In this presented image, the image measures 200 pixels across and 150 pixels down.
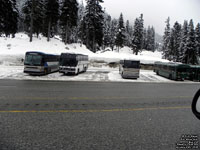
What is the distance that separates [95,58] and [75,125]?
31308 mm

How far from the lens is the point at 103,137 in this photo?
391 centimetres

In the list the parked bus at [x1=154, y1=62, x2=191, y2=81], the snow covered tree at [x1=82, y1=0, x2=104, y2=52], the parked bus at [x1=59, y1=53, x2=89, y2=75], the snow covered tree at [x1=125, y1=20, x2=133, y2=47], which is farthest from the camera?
the snow covered tree at [x1=125, y1=20, x2=133, y2=47]

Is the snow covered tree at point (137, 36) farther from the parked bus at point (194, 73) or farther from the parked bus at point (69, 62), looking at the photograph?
the parked bus at point (69, 62)

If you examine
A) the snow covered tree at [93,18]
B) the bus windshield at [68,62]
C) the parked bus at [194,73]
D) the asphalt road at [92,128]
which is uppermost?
the snow covered tree at [93,18]

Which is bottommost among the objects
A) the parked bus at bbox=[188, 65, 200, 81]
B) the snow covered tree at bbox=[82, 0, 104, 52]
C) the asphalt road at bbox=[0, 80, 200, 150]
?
the asphalt road at bbox=[0, 80, 200, 150]

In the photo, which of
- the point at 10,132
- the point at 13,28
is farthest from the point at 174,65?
the point at 13,28

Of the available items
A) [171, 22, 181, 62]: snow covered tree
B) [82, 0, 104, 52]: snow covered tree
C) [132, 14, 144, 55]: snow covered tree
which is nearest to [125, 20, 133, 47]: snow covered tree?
[171, 22, 181, 62]: snow covered tree

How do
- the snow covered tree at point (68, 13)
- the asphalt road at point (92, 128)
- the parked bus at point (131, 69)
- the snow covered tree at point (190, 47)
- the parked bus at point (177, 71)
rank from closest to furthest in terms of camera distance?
the asphalt road at point (92, 128) → the parked bus at point (131, 69) → the parked bus at point (177, 71) → the snow covered tree at point (68, 13) → the snow covered tree at point (190, 47)

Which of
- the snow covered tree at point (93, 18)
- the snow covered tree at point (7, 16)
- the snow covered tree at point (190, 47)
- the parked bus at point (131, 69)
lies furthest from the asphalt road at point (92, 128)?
the snow covered tree at point (190, 47)

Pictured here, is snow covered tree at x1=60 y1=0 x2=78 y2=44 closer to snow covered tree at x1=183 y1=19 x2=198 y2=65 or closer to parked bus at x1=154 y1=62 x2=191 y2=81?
parked bus at x1=154 y1=62 x2=191 y2=81

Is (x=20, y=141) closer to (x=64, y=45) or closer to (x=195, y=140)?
(x=195, y=140)

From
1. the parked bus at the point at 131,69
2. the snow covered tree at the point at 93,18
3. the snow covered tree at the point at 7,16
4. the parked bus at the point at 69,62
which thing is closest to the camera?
the parked bus at the point at 69,62

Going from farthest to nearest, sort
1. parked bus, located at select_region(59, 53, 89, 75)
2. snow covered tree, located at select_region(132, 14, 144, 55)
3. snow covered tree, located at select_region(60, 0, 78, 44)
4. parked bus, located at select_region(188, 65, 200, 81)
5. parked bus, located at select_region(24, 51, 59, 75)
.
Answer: snow covered tree, located at select_region(132, 14, 144, 55)
snow covered tree, located at select_region(60, 0, 78, 44)
parked bus, located at select_region(188, 65, 200, 81)
parked bus, located at select_region(59, 53, 89, 75)
parked bus, located at select_region(24, 51, 59, 75)

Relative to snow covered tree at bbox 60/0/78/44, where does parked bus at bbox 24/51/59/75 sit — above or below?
below
